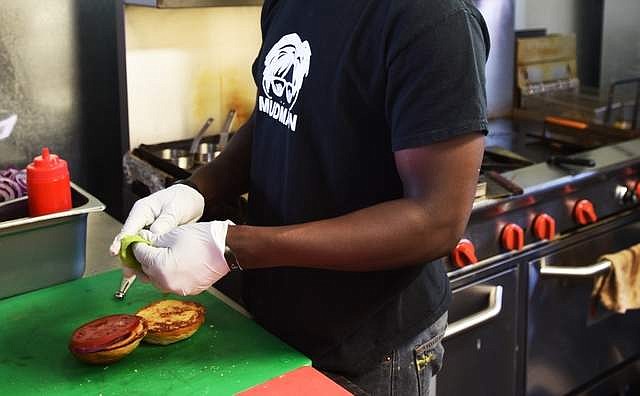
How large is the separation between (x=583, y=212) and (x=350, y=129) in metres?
1.01

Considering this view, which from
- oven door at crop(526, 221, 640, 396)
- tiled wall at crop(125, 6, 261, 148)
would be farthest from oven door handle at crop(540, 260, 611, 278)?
tiled wall at crop(125, 6, 261, 148)

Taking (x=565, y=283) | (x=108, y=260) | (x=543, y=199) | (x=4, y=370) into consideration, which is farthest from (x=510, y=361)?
(x=4, y=370)

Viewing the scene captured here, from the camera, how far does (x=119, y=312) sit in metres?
1.13

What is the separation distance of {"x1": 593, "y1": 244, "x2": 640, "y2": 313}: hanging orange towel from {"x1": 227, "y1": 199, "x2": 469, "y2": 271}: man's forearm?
1095mm

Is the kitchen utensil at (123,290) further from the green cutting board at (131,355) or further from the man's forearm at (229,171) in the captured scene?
the man's forearm at (229,171)

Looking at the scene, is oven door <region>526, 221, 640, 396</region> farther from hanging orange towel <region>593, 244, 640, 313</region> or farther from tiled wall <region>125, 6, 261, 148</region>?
tiled wall <region>125, 6, 261, 148</region>

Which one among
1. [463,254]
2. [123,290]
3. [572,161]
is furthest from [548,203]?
[123,290]

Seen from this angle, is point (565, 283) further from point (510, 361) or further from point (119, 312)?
point (119, 312)

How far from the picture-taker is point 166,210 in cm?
113

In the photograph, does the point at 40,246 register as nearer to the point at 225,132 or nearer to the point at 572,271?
the point at 225,132

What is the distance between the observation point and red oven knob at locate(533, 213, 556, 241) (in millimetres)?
1722

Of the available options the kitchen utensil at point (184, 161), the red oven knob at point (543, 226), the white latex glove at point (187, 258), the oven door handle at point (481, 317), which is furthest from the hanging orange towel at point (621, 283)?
the white latex glove at point (187, 258)

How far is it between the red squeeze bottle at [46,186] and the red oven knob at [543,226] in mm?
1023

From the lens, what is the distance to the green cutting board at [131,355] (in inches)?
37.1
